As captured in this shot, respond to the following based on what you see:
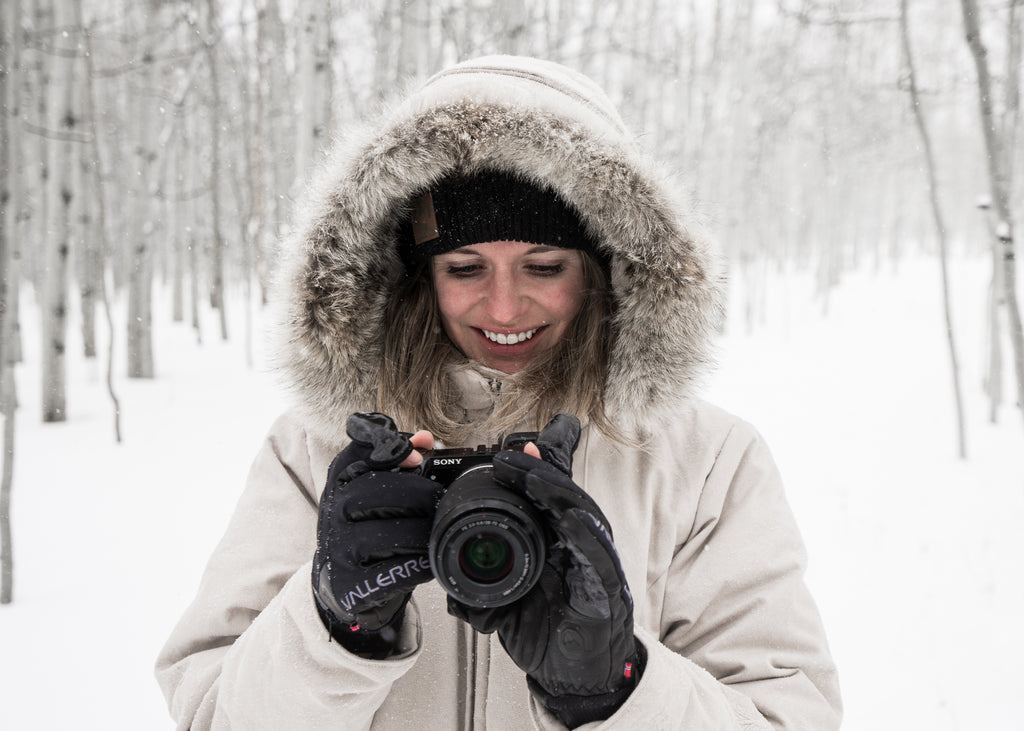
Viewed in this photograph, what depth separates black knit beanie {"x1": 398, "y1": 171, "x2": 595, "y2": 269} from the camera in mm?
1271

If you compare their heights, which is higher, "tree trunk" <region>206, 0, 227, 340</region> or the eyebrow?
"tree trunk" <region>206, 0, 227, 340</region>

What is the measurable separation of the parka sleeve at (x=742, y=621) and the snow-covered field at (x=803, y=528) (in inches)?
2.5

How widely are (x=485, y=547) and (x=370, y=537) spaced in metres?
0.16

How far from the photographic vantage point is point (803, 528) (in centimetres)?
400

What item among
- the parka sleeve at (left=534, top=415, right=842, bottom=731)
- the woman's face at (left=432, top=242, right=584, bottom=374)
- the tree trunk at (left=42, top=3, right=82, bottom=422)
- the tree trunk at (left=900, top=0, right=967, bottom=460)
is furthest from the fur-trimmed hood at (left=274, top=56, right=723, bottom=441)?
the tree trunk at (left=42, top=3, right=82, bottom=422)

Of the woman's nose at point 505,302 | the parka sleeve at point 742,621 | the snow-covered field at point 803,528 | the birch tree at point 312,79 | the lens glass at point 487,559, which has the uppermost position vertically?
the birch tree at point 312,79

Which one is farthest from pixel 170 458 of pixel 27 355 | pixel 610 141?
pixel 27 355

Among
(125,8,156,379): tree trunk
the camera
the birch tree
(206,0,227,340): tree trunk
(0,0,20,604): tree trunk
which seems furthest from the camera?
(125,8,156,379): tree trunk

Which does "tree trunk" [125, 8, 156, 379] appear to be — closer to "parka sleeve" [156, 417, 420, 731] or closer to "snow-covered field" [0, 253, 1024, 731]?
"snow-covered field" [0, 253, 1024, 731]

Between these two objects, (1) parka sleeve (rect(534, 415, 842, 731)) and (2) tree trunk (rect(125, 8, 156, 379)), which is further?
(2) tree trunk (rect(125, 8, 156, 379))

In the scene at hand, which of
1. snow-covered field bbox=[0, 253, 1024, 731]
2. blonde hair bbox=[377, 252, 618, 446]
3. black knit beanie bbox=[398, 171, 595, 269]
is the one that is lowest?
snow-covered field bbox=[0, 253, 1024, 731]

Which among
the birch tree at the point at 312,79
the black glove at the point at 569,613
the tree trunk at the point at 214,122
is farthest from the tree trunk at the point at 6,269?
the tree trunk at the point at 214,122

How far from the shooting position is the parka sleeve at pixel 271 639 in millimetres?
893

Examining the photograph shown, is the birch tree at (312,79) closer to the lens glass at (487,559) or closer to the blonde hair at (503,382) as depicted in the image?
the blonde hair at (503,382)
